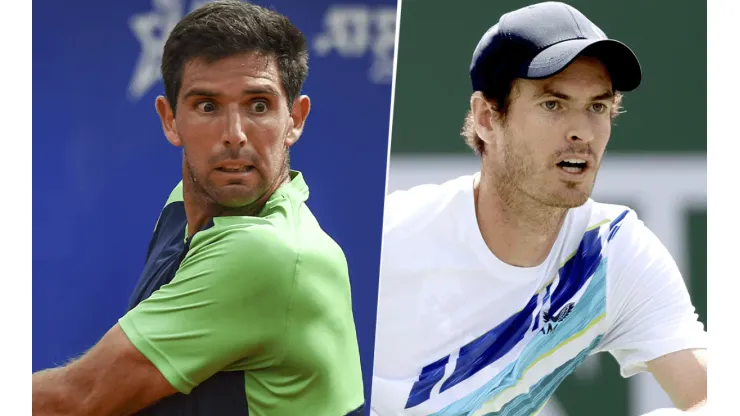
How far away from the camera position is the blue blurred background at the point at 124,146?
2.53 metres

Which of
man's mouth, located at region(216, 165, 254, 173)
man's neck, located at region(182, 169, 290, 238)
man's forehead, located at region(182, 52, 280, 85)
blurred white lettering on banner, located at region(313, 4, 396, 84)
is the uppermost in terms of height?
blurred white lettering on banner, located at region(313, 4, 396, 84)

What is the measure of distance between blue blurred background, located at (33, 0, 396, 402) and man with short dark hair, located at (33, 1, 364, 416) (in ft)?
0.15

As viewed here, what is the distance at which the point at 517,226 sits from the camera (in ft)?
8.11

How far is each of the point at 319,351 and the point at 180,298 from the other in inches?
15.7

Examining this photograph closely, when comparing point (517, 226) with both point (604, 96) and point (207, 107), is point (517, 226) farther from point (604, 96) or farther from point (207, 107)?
point (207, 107)

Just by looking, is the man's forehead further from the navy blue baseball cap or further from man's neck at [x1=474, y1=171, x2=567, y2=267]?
man's neck at [x1=474, y1=171, x2=567, y2=267]

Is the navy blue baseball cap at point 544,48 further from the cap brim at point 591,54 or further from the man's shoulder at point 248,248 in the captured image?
the man's shoulder at point 248,248

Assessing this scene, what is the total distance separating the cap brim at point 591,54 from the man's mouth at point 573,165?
22 centimetres

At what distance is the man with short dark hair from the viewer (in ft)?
7.79

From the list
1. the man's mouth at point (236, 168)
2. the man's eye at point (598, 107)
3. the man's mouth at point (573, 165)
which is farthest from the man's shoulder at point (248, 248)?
the man's eye at point (598, 107)

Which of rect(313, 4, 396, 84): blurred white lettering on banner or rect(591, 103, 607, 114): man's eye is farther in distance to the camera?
rect(313, 4, 396, 84): blurred white lettering on banner

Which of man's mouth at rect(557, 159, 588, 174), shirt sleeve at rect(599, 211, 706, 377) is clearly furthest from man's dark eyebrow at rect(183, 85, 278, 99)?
shirt sleeve at rect(599, 211, 706, 377)
